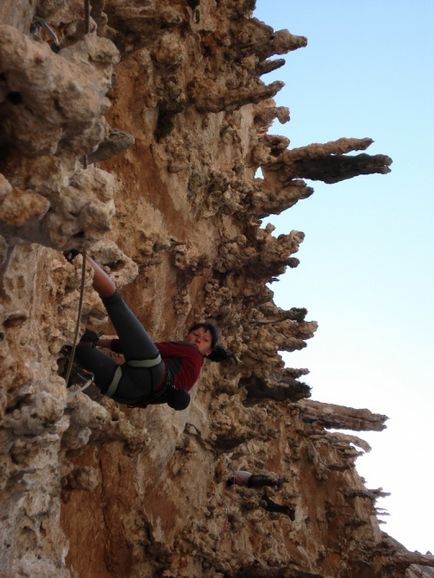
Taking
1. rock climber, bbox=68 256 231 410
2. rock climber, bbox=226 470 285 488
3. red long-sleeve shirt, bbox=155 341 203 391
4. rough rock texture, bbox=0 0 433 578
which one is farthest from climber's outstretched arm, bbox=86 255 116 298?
rock climber, bbox=226 470 285 488

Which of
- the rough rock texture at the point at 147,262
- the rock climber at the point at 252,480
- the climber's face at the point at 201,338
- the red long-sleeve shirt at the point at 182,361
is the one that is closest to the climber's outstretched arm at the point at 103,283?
the rough rock texture at the point at 147,262

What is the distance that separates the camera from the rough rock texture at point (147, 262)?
343cm

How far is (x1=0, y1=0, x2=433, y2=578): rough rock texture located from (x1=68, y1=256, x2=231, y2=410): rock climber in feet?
0.92

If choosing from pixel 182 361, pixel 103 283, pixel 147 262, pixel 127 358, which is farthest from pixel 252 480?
pixel 103 283

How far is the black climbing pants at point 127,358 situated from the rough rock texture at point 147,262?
269 mm

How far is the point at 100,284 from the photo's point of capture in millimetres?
4738

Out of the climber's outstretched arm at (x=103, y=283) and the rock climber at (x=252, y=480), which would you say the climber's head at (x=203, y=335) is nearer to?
the climber's outstretched arm at (x=103, y=283)

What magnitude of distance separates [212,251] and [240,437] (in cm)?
312

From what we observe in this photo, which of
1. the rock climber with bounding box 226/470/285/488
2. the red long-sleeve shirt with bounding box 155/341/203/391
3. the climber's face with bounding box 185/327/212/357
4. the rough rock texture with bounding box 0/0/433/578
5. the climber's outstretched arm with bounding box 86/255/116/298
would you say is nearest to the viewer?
the rough rock texture with bounding box 0/0/433/578

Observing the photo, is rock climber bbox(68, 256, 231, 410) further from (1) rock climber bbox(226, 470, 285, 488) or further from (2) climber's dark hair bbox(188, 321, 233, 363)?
(1) rock climber bbox(226, 470, 285, 488)

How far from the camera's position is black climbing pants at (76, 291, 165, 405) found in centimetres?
479

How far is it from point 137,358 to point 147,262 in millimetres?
2647

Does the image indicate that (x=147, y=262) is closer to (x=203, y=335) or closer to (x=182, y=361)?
(x=203, y=335)

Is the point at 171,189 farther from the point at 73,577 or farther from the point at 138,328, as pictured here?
the point at 73,577
